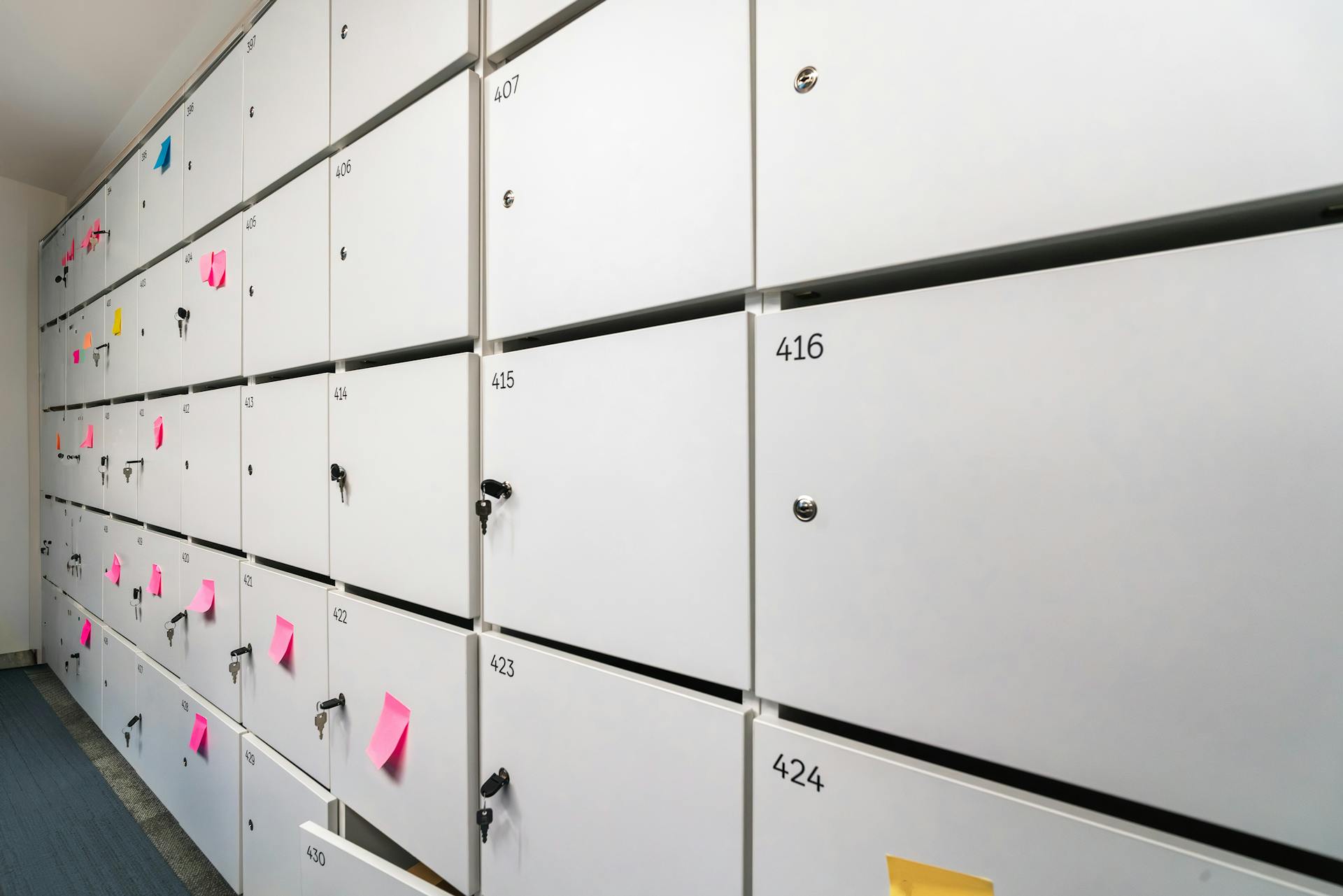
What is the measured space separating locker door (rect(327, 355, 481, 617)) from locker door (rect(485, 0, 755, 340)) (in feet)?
0.51

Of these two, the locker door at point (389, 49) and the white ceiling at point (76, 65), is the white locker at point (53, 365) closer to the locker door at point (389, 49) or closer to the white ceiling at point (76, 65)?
the white ceiling at point (76, 65)

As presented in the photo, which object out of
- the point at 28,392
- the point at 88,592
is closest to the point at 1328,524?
the point at 88,592

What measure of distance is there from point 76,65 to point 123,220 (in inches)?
25.0

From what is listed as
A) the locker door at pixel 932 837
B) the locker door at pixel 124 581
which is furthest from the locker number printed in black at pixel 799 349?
the locker door at pixel 124 581

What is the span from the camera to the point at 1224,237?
0.40 m

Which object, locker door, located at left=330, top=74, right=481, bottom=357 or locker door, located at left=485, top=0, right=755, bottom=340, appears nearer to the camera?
A: locker door, located at left=485, top=0, right=755, bottom=340

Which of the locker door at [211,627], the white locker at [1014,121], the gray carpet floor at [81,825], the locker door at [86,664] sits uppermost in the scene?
the white locker at [1014,121]

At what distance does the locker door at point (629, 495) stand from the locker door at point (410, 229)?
17cm

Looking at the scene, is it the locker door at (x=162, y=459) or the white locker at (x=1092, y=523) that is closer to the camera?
the white locker at (x=1092, y=523)

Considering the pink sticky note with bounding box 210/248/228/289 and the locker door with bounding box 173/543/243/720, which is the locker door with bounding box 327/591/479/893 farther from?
the pink sticky note with bounding box 210/248/228/289

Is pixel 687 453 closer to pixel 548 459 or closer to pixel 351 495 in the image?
pixel 548 459

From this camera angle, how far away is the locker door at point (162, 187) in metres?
1.55

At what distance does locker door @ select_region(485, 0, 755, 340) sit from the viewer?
0.55m

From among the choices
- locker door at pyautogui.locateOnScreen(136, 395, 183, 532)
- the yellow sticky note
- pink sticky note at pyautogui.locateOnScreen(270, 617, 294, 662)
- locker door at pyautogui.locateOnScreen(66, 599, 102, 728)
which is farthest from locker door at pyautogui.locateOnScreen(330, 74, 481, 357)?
locker door at pyautogui.locateOnScreen(66, 599, 102, 728)
